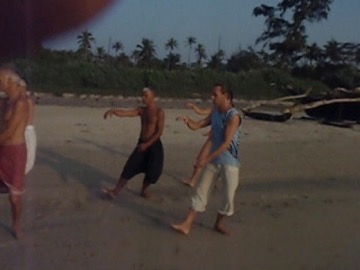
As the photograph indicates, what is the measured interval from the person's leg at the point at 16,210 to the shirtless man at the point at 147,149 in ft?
6.41

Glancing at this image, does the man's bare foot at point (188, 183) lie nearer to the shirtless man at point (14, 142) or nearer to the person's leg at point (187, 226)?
the person's leg at point (187, 226)

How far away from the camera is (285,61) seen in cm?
3619

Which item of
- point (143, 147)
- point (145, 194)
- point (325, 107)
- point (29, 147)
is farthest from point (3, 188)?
point (325, 107)

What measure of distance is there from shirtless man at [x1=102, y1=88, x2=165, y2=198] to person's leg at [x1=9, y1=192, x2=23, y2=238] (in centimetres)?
195

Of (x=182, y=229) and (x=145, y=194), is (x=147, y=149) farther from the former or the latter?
(x=182, y=229)

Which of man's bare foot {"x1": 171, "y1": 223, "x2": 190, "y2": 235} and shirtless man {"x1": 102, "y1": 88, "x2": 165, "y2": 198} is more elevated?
shirtless man {"x1": 102, "y1": 88, "x2": 165, "y2": 198}

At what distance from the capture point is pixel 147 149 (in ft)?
23.1

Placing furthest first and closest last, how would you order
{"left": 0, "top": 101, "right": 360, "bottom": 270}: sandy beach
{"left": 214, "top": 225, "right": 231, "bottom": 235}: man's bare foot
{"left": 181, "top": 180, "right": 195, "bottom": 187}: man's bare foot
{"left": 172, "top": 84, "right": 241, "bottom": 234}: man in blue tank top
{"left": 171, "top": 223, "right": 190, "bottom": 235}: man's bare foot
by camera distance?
{"left": 181, "top": 180, "right": 195, "bottom": 187}: man's bare foot
{"left": 214, "top": 225, "right": 231, "bottom": 235}: man's bare foot
{"left": 171, "top": 223, "right": 190, "bottom": 235}: man's bare foot
{"left": 172, "top": 84, "right": 241, "bottom": 234}: man in blue tank top
{"left": 0, "top": 101, "right": 360, "bottom": 270}: sandy beach

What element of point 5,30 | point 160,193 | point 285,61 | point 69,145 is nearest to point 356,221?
point 160,193

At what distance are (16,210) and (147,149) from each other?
2279 mm

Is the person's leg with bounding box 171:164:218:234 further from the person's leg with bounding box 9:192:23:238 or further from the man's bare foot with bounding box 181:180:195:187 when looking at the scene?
the man's bare foot with bounding box 181:180:195:187

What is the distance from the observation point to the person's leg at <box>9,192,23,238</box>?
4.92m

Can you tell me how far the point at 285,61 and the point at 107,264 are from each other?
32.7 m

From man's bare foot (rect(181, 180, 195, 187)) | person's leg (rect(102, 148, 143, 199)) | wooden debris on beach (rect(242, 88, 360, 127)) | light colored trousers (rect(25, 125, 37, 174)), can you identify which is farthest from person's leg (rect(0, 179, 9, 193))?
wooden debris on beach (rect(242, 88, 360, 127))
